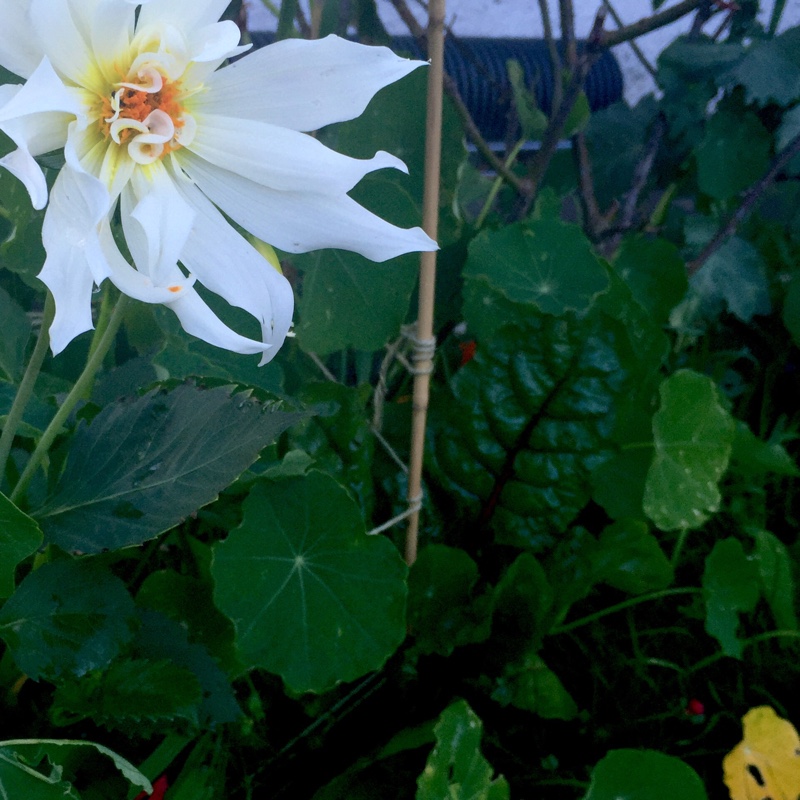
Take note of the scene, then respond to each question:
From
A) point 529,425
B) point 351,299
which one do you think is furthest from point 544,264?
point 351,299

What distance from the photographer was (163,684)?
51cm

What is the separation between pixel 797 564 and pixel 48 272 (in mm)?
981

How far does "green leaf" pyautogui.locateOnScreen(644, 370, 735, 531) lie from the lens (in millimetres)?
838

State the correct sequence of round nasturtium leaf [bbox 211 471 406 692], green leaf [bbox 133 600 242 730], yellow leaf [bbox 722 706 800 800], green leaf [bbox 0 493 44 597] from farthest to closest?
yellow leaf [bbox 722 706 800 800] → round nasturtium leaf [bbox 211 471 406 692] → green leaf [bbox 133 600 242 730] → green leaf [bbox 0 493 44 597]

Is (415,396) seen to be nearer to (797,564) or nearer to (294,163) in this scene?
(294,163)

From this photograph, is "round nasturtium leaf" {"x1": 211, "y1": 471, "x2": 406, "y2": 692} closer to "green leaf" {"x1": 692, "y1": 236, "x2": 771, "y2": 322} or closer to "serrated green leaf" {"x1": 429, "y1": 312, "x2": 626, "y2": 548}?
"serrated green leaf" {"x1": 429, "y1": 312, "x2": 626, "y2": 548}

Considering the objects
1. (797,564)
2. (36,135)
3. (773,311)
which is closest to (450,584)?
(797,564)

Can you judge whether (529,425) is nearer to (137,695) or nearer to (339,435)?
(339,435)

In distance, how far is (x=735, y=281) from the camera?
117 cm

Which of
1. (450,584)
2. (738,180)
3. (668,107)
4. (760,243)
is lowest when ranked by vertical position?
(450,584)

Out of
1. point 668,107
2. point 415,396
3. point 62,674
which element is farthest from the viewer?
point 668,107

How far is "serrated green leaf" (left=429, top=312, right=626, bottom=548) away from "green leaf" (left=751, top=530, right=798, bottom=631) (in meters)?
0.24

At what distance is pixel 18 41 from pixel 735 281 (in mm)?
1085

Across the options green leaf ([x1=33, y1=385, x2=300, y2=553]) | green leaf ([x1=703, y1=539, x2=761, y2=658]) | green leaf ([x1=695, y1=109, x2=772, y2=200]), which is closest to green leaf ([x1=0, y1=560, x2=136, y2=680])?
green leaf ([x1=33, y1=385, x2=300, y2=553])
